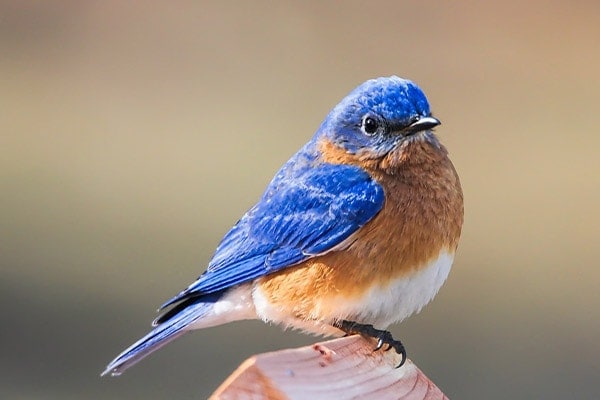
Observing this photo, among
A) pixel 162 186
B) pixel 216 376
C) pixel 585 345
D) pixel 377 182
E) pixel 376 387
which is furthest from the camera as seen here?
pixel 162 186

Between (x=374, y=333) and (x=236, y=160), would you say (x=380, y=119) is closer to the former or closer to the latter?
(x=374, y=333)

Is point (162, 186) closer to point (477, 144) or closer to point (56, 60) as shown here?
point (56, 60)

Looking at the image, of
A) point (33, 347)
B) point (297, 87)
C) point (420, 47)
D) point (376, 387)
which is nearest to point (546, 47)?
point (420, 47)

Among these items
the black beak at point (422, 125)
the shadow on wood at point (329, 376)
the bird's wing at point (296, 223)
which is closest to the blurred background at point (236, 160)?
the bird's wing at point (296, 223)

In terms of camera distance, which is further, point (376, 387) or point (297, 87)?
point (297, 87)

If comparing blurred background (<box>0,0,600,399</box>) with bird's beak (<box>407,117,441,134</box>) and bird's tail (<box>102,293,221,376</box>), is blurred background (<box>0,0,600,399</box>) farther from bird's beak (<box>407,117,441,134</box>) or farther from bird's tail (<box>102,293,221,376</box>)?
bird's beak (<box>407,117,441,134</box>)

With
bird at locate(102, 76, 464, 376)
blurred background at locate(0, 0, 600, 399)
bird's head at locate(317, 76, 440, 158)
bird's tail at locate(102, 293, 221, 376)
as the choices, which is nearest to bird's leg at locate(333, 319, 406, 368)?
bird at locate(102, 76, 464, 376)
